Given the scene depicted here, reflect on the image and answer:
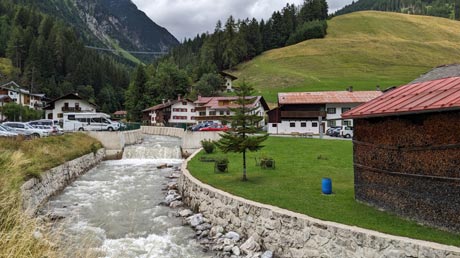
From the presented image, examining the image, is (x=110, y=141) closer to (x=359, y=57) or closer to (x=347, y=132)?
(x=347, y=132)

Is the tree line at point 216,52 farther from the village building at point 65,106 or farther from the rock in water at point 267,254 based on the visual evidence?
the rock in water at point 267,254

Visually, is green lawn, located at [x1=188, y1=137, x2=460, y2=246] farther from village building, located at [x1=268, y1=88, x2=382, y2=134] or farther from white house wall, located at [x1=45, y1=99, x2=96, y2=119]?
white house wall, located at [x1=45, y1=99, x2=96, y2=119]

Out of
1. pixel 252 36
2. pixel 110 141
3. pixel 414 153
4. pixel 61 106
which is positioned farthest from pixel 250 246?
pixel 252 36

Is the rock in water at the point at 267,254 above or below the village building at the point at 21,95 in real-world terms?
below

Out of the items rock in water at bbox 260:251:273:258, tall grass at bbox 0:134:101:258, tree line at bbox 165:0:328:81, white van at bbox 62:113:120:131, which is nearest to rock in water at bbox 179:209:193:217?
rock in water at bbox 260:251:273:258

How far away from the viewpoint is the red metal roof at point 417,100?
10951mm

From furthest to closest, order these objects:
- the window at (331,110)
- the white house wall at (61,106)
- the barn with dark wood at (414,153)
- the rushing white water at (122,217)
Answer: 1. the white house wall at (61,106)
2. the window at (331,110)
3. the rushing white water at (122,217)
4. the barn with dark wood at (414,153)

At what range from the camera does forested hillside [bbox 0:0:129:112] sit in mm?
118125

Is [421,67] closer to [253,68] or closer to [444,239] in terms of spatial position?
[253,68]

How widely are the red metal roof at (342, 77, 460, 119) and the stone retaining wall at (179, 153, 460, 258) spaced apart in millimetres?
4012

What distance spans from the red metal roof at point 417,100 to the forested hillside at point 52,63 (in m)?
120

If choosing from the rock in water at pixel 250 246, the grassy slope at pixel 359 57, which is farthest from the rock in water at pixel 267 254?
the grassy slope at pixel 359 57

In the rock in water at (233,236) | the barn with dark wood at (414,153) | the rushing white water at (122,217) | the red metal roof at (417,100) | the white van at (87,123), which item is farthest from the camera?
the white van at (87,123)

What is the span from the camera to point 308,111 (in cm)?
6325
